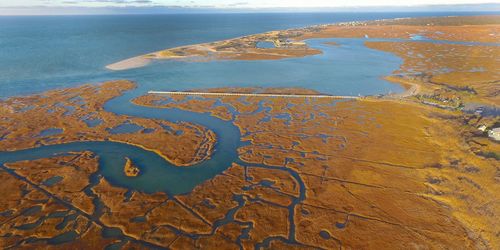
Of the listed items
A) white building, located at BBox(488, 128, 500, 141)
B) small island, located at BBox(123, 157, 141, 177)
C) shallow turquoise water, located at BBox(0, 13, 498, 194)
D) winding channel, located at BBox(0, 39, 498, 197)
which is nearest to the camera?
winding channel, located at BBox(0, 39, 498, 197)

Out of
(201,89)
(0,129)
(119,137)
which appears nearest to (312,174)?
(119,137)

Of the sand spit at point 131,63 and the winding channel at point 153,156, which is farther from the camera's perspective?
the sand spit at point 131,63

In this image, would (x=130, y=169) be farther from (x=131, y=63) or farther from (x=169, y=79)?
(x=131, y=63)

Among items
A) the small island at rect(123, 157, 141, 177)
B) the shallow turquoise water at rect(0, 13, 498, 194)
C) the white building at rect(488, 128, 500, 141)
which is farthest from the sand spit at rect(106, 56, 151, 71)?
the white building at rect(488, 128, 500, 141)

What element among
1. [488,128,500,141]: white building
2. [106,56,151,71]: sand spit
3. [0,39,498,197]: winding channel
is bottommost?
[0,39,498,197]: winding channel

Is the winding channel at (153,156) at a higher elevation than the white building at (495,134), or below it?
below

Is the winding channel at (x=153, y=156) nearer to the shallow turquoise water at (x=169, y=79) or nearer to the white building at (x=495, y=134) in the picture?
the shallow turquoise water at (x=169, y=79)

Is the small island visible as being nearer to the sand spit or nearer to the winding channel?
the winding channel

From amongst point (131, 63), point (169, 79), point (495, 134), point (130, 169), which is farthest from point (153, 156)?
point (131, 63)

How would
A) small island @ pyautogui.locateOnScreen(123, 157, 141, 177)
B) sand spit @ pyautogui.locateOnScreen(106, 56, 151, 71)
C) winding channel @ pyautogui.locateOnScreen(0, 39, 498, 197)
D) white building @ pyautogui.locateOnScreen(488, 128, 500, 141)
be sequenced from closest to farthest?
winding channel @ pyautogui.locateOnScreen(0, 39, 498, 197), small island @ pyautogui.locateOnScreen(123, 157, 141, 177), white building @ pyautogui.locateOnScreen(488, 128, 500, 141), sand spit @ pyautogui.locateOnScreen(106, 56, 151, 71)

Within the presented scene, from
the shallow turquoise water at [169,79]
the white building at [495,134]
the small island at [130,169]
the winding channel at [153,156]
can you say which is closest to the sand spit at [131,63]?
the shallow turquoise water at [169,79]

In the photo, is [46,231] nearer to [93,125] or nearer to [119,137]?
[119,137]
